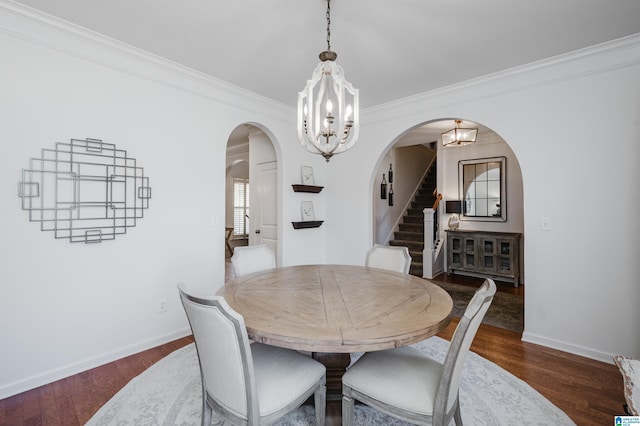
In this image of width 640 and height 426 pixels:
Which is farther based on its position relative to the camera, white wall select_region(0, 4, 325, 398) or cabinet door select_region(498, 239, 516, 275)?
cabinet door select_region(498, 239, 516, 275)

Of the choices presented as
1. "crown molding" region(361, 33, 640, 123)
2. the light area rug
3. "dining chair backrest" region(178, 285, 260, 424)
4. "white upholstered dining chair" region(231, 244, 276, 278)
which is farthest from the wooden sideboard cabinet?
"dining chair backrest" region(178, 285, 260, 424)

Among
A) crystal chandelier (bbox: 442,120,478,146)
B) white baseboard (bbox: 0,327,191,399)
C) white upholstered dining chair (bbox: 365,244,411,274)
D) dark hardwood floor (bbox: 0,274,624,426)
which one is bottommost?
A: dark hardwood floor (bbox: 0,274,624,426)

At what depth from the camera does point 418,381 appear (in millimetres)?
1354

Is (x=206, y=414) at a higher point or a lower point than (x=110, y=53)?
lower

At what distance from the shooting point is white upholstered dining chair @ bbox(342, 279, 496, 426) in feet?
4.01

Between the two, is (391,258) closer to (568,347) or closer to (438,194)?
(568,347)

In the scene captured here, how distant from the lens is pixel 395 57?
260 cm

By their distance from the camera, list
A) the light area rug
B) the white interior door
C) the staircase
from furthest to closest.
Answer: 1. the staircase
2. the white interior door
3. the light area rug

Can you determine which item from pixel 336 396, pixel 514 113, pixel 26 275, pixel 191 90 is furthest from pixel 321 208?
pixel 26 275

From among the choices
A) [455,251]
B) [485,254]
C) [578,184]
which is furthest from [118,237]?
[485,254]

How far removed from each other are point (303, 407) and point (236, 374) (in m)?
0.84

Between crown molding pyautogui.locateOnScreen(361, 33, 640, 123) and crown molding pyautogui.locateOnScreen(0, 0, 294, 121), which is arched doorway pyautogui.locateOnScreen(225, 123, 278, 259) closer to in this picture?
crown molding pyautogui.locateOnScreen(0, 0, 294, 121)

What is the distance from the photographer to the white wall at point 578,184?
2361mm

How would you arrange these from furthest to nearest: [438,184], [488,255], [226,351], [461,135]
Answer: [438,184] → [488,255] → [461,135] → [226,351]
